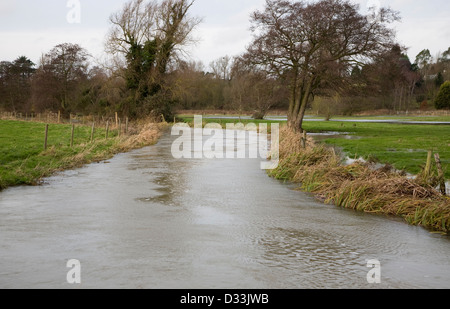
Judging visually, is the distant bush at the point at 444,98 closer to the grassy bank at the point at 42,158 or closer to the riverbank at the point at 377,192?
the grassy bank at the point at 42,158

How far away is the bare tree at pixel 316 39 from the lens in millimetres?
31578

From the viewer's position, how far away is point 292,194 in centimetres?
1259

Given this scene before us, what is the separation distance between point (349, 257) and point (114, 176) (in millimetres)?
9693

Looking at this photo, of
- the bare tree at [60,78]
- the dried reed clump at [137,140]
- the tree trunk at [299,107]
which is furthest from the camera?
the bare tree at [60,78]

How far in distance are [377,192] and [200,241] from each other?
16.5 feet

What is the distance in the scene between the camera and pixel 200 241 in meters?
7.85

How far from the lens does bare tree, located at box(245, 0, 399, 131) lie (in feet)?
104

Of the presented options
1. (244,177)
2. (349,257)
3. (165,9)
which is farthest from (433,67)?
(349,257)

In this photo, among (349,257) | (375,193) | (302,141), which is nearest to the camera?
(349,257)

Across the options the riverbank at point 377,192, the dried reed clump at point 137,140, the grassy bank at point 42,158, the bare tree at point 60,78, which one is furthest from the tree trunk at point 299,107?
the bare tree at point 60,78

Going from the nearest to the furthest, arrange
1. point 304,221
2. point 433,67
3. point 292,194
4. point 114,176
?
point 304,221, point 292,194, point 114,176, point 433,67

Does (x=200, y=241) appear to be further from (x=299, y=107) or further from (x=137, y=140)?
(x=299, y=107)

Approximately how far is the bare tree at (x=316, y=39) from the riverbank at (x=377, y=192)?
1940cm
